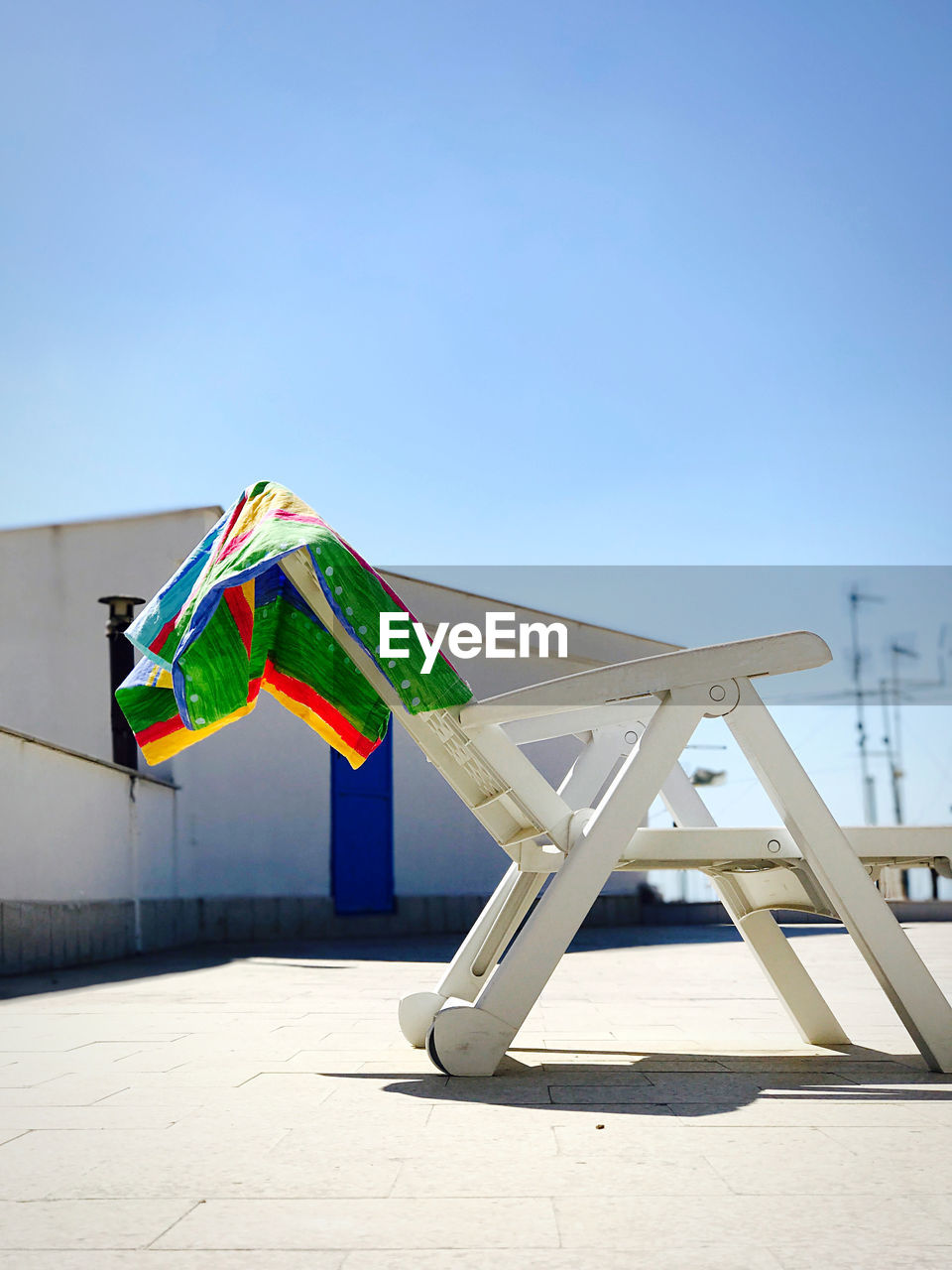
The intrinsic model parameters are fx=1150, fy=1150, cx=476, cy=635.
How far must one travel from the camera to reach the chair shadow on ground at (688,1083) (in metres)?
3.37


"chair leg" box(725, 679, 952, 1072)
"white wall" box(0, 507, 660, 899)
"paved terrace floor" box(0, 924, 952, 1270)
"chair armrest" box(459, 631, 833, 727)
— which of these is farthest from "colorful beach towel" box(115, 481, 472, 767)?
"white wall" box(0, 507, 660, 899)

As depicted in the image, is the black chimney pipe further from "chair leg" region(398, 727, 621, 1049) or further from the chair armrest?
the chair armrest

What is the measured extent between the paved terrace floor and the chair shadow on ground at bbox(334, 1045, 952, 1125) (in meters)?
0.02

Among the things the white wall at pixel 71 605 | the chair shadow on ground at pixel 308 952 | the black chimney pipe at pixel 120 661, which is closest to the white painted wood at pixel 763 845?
the chair shadow on ground at pixel 308 952

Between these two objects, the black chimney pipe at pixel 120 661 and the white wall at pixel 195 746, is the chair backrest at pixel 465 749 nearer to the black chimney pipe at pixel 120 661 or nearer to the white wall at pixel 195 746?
the black chimney pipe at pixel 120 661

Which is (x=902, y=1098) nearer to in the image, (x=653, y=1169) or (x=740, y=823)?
(x=740, y=823)

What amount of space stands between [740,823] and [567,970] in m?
5.76

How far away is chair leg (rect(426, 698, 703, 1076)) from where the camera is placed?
3670mm

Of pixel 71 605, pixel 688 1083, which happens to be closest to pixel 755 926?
pixel 688 1083

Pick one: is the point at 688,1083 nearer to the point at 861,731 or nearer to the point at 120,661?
the point at 120,661

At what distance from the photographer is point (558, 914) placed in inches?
145

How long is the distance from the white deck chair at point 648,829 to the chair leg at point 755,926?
374mm

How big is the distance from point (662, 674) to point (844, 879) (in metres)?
0.89
